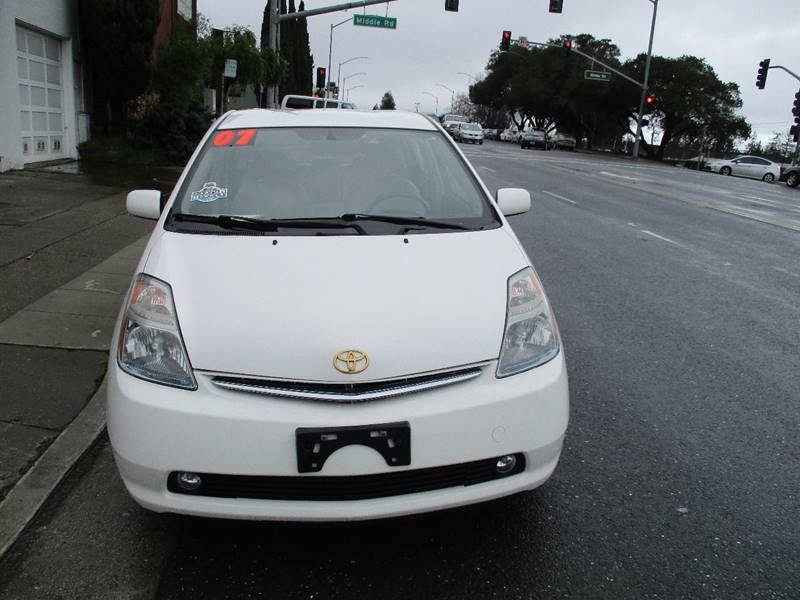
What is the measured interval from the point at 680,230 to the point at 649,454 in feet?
29.5

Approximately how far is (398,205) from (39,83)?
12.9 metres

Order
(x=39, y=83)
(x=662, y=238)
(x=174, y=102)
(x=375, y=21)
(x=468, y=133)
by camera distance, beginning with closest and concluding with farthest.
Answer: (x=662, y=238) < (x=39, y=83) < (x=174, y=102) < (x=375, y=21) < (x=468, y=133)

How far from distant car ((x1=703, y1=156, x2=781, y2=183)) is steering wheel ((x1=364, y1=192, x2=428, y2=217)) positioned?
40379 mm

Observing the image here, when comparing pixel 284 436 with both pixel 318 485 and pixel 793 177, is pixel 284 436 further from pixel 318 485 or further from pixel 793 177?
pixel 793 177

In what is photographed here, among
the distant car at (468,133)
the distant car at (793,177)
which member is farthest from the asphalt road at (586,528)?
the distant car at (468,133)

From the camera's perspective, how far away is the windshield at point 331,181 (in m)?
3.46

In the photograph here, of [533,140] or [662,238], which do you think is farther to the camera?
[533,140]

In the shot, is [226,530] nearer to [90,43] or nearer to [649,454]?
[649,454]

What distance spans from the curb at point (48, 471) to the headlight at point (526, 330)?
1.98m

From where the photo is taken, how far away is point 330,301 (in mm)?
2633

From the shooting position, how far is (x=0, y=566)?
262 centimetres

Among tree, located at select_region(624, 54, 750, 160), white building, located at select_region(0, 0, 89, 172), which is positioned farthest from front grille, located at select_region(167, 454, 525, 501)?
tree, located at select_region(624, 54, 750, 160)

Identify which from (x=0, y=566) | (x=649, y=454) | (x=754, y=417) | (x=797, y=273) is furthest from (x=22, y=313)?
(x=797, y=273)

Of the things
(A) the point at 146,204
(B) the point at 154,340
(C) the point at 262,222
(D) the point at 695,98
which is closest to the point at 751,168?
(D) the point at 695,98
